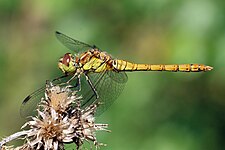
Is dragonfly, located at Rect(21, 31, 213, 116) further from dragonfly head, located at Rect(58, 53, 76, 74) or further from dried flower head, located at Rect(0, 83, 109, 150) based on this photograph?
dried flower head, located at Rect(0, 83, 109, 150)

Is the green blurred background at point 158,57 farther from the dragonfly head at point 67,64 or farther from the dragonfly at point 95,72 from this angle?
the dragonfly head at point 67,64

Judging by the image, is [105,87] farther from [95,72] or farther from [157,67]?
[157,67]

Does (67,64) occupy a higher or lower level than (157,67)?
lower

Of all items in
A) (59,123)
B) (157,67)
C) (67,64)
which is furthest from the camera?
(157,67)

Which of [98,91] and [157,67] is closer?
[98,91]

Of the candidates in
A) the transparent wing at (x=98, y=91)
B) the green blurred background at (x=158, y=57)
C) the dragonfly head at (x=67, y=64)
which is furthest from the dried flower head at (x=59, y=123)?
the green blurred background at (x=158, y=57)

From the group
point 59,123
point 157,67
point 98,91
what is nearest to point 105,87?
point 98,91
